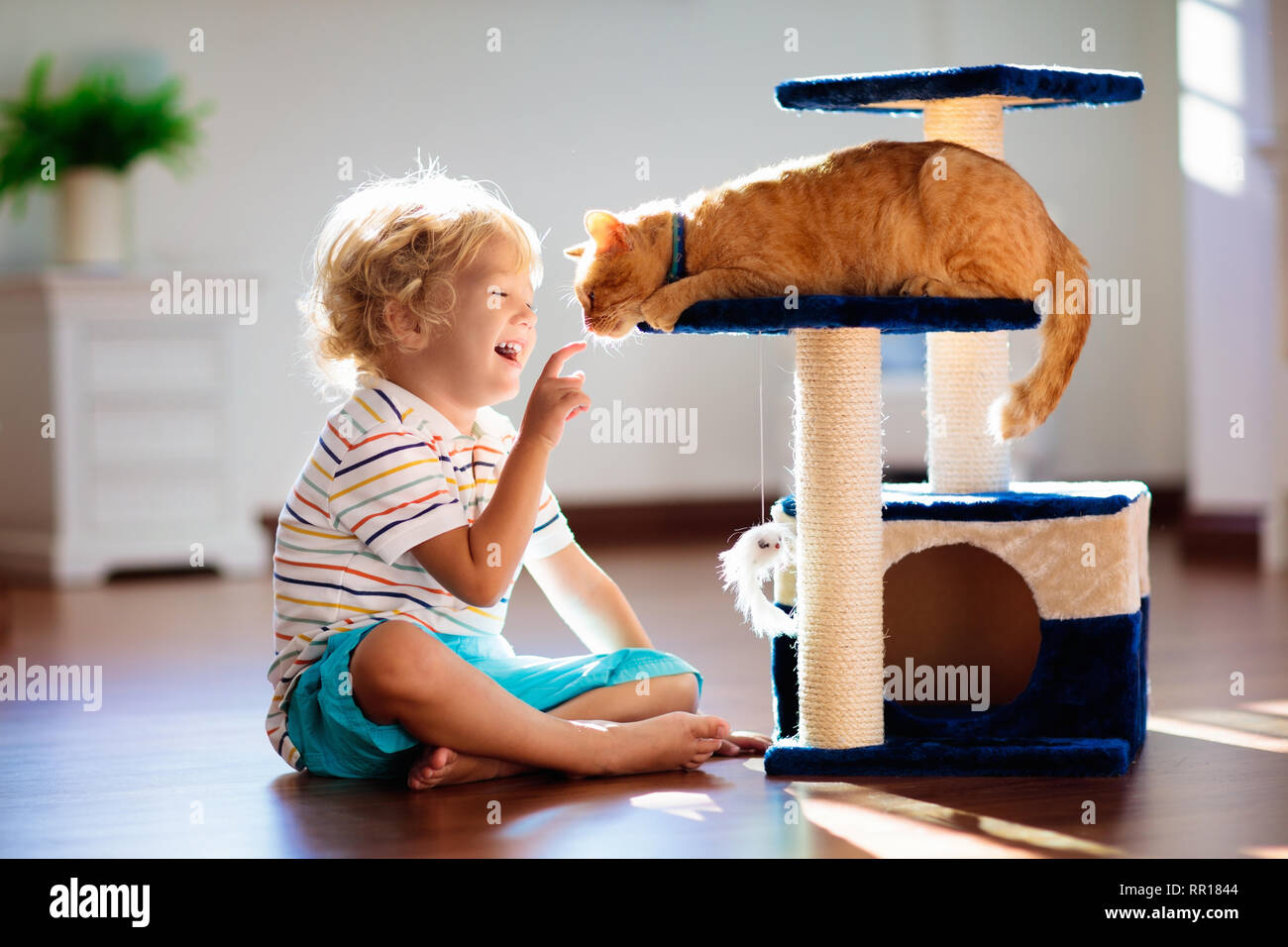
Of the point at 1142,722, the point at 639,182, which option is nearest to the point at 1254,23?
the point at 639,182

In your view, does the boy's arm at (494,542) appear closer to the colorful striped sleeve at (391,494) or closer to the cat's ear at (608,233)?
the colorful striped sleeve at (391,494)

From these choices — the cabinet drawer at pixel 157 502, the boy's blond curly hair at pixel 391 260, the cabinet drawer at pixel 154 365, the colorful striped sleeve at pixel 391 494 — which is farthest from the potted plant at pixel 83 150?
the colorful striped sleeve at pixel 391 494

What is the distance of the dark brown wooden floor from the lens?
1256mm

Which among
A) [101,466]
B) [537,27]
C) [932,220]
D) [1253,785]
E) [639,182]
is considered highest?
[537,27]

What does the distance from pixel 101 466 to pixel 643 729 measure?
2513 millimetres

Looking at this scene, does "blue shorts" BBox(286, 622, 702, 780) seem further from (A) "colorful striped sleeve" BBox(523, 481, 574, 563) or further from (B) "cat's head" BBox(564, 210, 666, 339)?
(B) "cat's head" BBox(564, 210, 666, 339)

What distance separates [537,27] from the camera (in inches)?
174

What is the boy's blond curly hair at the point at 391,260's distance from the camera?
156 centimetres

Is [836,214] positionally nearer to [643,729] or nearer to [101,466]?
[643,729]

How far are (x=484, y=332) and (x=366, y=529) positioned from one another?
0.25 meters

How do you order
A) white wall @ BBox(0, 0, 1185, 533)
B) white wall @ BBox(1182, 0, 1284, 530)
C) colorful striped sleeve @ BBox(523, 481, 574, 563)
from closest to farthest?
1. colorful striped sleeve @ BBox(523, 481, 574, 563)
2. white wall @ BBox(1182, 0, 1284, 530)
3. white wall @ BBox(0, 0, 1185, 533)

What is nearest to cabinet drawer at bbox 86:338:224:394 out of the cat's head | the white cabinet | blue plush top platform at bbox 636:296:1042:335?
the white cabinet

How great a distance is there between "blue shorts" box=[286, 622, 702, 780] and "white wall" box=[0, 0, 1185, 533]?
2514mm

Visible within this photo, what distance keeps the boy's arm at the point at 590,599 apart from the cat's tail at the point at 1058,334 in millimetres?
500
